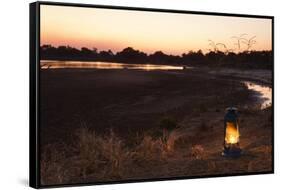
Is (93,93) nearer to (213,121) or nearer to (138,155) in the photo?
(138,155)

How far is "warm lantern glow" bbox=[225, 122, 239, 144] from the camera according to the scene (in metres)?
7.39

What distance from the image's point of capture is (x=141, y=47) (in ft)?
22.7

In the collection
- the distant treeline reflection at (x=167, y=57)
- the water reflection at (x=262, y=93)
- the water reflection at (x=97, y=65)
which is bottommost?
the water reflection at (x=262, y=93)

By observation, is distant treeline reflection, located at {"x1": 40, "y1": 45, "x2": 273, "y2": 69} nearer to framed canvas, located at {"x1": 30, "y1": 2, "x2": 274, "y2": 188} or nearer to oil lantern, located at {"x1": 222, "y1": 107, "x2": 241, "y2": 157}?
framed canvas, located at {"x1": 30, "y1": 2, "x2": 274, "y2": 188}

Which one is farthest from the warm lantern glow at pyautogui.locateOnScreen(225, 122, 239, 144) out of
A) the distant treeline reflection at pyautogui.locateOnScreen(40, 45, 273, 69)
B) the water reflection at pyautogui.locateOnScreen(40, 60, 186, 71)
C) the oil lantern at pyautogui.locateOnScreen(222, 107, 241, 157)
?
the water reflection at pyautogui.locateOnScreen(40, 60, 186, 71)

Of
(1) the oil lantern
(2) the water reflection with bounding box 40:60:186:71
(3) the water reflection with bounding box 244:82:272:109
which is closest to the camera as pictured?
(2) the water reflection with bounding box 40:60:186:71

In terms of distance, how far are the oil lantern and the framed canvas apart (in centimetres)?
1

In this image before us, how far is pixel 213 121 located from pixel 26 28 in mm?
2219

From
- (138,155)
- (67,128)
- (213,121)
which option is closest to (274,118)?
(213,121)

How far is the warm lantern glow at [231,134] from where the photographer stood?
7.39 m

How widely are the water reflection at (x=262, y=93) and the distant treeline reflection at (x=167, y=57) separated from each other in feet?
0.69

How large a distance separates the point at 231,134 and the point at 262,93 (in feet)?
2.02

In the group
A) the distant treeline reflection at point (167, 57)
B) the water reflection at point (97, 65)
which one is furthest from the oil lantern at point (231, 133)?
the water reflection at point (97, 65)

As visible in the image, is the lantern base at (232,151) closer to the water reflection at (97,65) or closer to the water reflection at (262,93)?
the water reflection at (262,93)
